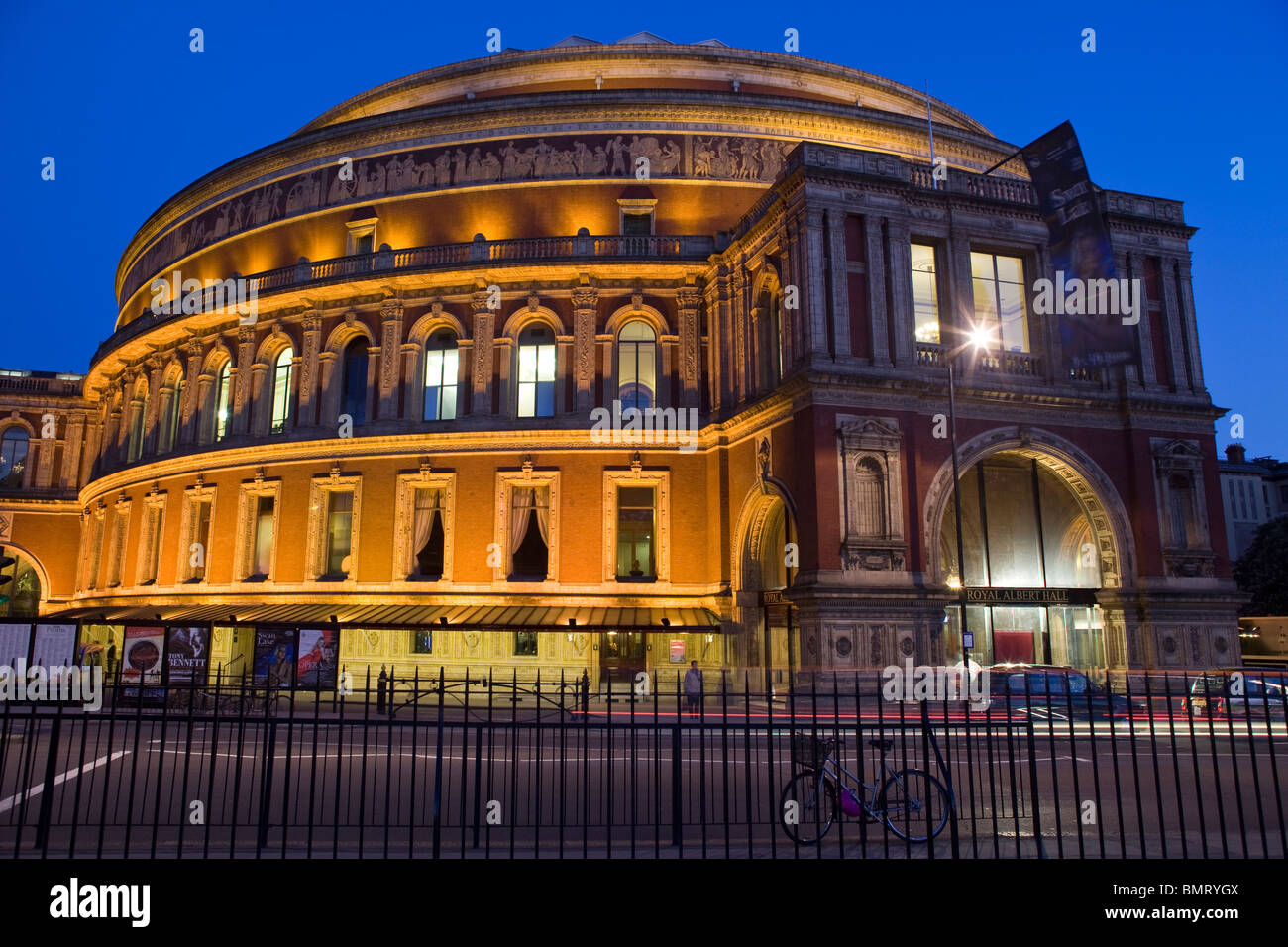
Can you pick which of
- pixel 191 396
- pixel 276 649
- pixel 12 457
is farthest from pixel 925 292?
pixel 12 457

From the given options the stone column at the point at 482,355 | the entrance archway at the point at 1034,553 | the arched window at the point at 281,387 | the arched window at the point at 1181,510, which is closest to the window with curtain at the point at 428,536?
the stone column at the point at 482,355

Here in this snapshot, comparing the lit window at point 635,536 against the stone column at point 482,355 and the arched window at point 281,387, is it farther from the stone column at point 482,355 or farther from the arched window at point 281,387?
the arched window at point 281,387

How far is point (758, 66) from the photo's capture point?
4016 cm

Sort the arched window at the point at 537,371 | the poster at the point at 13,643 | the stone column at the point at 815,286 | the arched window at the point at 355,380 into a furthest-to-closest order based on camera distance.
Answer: the arched window at the point at 355,380 → the arched window at the point at 537,371 → the stone column at the point at 815,286 → the poster at the point at 13,643

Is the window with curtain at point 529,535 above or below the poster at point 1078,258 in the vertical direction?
below

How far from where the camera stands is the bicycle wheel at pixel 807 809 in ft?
30.5

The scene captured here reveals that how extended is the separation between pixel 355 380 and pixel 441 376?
12.2ft

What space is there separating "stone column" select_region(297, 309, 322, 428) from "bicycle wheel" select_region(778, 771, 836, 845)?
28.7 m

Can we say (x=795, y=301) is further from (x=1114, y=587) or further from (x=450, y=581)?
(x=450, y=581)

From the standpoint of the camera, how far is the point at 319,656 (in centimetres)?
2511

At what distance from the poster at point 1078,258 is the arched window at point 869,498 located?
715cm

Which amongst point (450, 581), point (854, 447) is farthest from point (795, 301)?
point (450, 581)

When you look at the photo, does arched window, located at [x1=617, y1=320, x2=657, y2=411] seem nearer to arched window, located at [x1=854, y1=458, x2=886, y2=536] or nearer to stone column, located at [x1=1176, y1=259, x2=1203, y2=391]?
arched window, located at [x1=854, y1=458, x2=886, y2=536]

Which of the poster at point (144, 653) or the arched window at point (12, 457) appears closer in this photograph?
the poster at point (144, 653)
